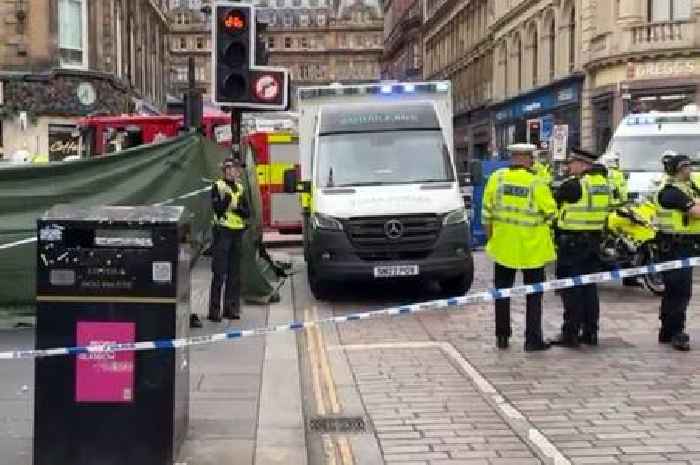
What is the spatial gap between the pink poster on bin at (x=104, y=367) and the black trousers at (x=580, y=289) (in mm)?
5038

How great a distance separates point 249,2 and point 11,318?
15.5 feet

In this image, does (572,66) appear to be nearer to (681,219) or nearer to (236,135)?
(236,135)

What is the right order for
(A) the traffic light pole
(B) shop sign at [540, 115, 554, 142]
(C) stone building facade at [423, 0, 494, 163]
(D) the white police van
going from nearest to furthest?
(A) the traffic light pole → (D) the white police van → (B) shop sign at [540, 115, 554, 142] → (C) stone building facade at [423, 0, 494, 163]

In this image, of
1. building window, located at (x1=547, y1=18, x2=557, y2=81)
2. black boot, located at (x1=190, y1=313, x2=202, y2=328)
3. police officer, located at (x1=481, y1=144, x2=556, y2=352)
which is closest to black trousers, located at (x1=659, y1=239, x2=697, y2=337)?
police officer, located at (x1=481, y1=144, x2=556, y2=352)

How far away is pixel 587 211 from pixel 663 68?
88.4ft

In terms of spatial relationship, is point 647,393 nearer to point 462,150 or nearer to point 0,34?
point 0,34

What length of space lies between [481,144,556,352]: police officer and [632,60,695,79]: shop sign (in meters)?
26.8

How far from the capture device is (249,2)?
11938 mm

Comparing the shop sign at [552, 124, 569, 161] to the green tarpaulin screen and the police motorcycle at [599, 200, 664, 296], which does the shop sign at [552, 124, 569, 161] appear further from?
the green tarpaulin screen

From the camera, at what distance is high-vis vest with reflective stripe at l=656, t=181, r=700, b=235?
8812 mm

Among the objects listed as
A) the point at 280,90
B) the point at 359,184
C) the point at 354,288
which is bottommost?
the point at 354,288

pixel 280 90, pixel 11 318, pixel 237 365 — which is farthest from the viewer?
pixel 280 90

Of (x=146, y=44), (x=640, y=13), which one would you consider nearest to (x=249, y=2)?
(x=640, y=13)

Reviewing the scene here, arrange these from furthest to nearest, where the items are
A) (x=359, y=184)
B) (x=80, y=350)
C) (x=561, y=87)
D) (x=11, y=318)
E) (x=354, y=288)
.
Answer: (x=561, y=87), (x=354, y=288), (x=359, y=184), (x=11, y=318), (x=80, y=350)
